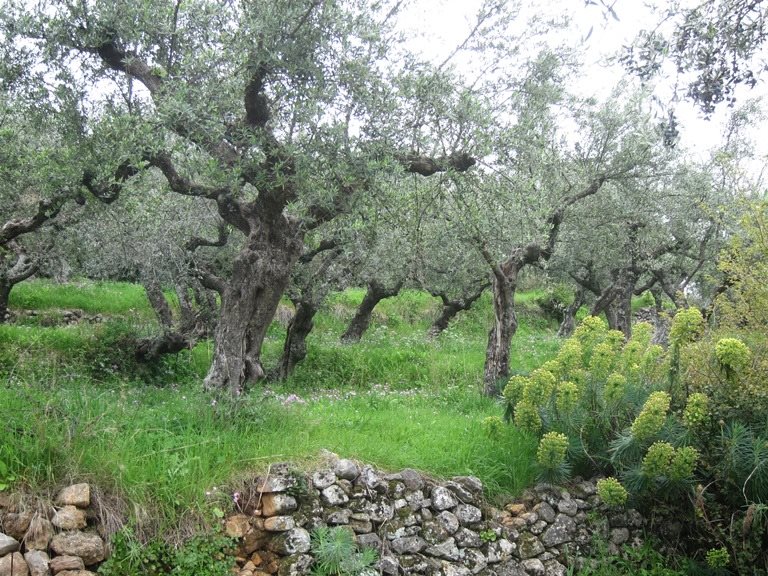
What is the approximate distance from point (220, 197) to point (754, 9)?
685 centimetres

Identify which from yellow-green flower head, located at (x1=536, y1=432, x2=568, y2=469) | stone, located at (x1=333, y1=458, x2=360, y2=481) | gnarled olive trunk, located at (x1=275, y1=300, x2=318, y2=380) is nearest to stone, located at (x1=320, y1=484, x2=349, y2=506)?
stone, located at (x1=333, y1=458, x2=360, y2=481)

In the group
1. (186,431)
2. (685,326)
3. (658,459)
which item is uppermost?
(685,326)

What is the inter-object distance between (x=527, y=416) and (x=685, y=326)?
214 cm

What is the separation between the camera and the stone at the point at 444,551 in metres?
6.97

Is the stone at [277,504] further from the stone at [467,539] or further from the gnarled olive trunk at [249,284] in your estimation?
the gnarled olive trunk at [249,284]

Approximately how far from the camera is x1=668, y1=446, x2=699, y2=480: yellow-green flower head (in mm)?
6934

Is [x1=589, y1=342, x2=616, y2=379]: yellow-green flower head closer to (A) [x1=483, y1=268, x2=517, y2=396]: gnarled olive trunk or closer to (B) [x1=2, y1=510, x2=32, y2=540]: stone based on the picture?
(A) [x1=483, y1=268, x2=517, y2=396]: gnarled olive trunk

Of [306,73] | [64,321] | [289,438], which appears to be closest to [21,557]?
[289,438]

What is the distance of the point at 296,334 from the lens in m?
14.5

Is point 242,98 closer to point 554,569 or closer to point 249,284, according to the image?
point 249,284

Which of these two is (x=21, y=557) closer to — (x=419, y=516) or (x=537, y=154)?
(x=419, y=516)

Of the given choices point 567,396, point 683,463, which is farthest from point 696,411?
point 567,396

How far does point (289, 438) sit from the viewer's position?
740cm

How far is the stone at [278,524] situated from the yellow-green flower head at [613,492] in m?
3.30
